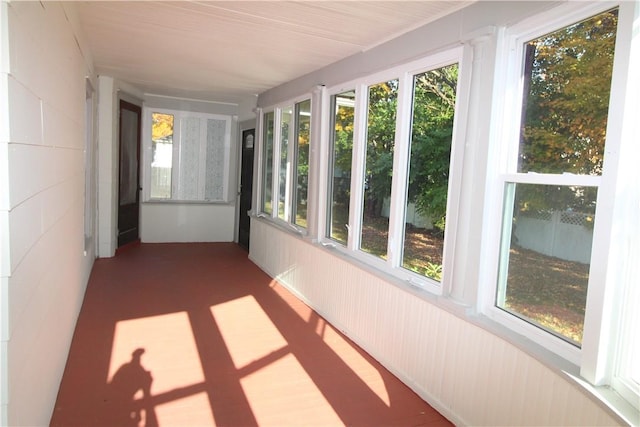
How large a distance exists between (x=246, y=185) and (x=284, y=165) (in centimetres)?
209

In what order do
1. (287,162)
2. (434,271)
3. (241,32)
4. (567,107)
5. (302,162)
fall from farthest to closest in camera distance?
(287,162) → (302,162) → (241,32) → (434,271) → (567,107)

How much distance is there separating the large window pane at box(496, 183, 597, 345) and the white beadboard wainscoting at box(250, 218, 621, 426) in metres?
0.22

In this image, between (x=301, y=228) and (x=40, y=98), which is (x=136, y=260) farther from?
(x=40, y=98)

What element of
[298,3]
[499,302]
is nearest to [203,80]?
[298,3]

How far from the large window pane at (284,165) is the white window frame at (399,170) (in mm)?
1261

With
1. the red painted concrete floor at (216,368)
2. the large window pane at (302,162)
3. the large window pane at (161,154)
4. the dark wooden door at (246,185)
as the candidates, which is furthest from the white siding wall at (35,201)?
the large window pane at (161,154)

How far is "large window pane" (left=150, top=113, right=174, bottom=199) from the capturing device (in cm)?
756

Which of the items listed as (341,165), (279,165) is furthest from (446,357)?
(279,165)

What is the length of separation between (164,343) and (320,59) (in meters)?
2.85

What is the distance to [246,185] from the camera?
7629mm

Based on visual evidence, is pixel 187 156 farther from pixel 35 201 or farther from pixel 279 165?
pixel 35 201

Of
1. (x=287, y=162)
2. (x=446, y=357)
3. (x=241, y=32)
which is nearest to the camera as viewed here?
(x=446, y=357)

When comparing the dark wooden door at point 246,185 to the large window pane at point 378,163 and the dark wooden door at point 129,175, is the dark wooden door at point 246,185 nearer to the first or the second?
the dark wooden door at point 129,175

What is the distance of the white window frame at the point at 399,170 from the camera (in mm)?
2633
